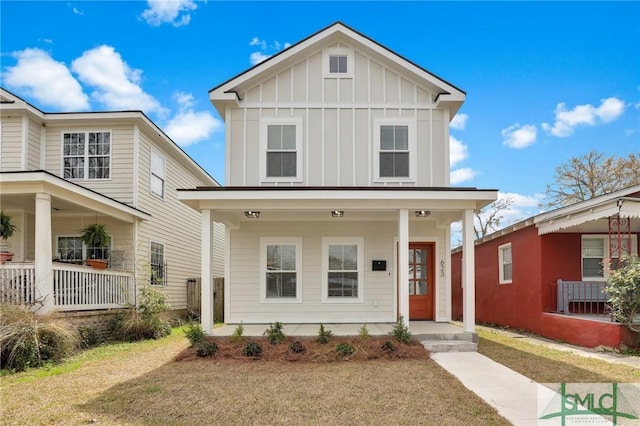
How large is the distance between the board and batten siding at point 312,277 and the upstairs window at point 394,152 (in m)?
1.31

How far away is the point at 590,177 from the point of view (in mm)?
25078

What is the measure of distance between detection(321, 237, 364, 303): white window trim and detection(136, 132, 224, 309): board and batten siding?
5.20 meters

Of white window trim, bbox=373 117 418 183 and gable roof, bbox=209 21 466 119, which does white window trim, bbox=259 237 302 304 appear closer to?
white window trim, bbox=373 117 418 183

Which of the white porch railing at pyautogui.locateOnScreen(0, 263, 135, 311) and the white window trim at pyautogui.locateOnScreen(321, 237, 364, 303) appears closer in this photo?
the white porch railing at pyautogui.locateOnScreen(0, 263, 135, 311)

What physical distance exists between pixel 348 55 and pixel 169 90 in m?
9.19

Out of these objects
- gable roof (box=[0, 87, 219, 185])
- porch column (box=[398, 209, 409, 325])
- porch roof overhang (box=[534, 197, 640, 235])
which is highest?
gable roof (box=[0, 87, 219, 185])

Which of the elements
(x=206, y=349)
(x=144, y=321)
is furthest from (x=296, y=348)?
(x=144, y=321)

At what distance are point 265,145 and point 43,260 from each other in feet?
17.8

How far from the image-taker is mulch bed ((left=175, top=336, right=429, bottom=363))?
8.27 meters

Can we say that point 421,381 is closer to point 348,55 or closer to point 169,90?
point 348,55

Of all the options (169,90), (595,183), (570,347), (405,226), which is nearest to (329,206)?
(405,226)

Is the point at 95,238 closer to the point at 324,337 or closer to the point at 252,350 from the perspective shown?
the point at 252,350

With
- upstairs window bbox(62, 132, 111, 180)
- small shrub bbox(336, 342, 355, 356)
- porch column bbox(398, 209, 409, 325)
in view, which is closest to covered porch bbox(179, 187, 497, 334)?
porch column bbox(398, 209, 409, 325)

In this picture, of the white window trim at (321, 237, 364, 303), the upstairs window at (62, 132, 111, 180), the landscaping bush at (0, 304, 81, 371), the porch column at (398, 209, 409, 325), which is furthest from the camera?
the upstairs window at (62, 132, 111, 180)
